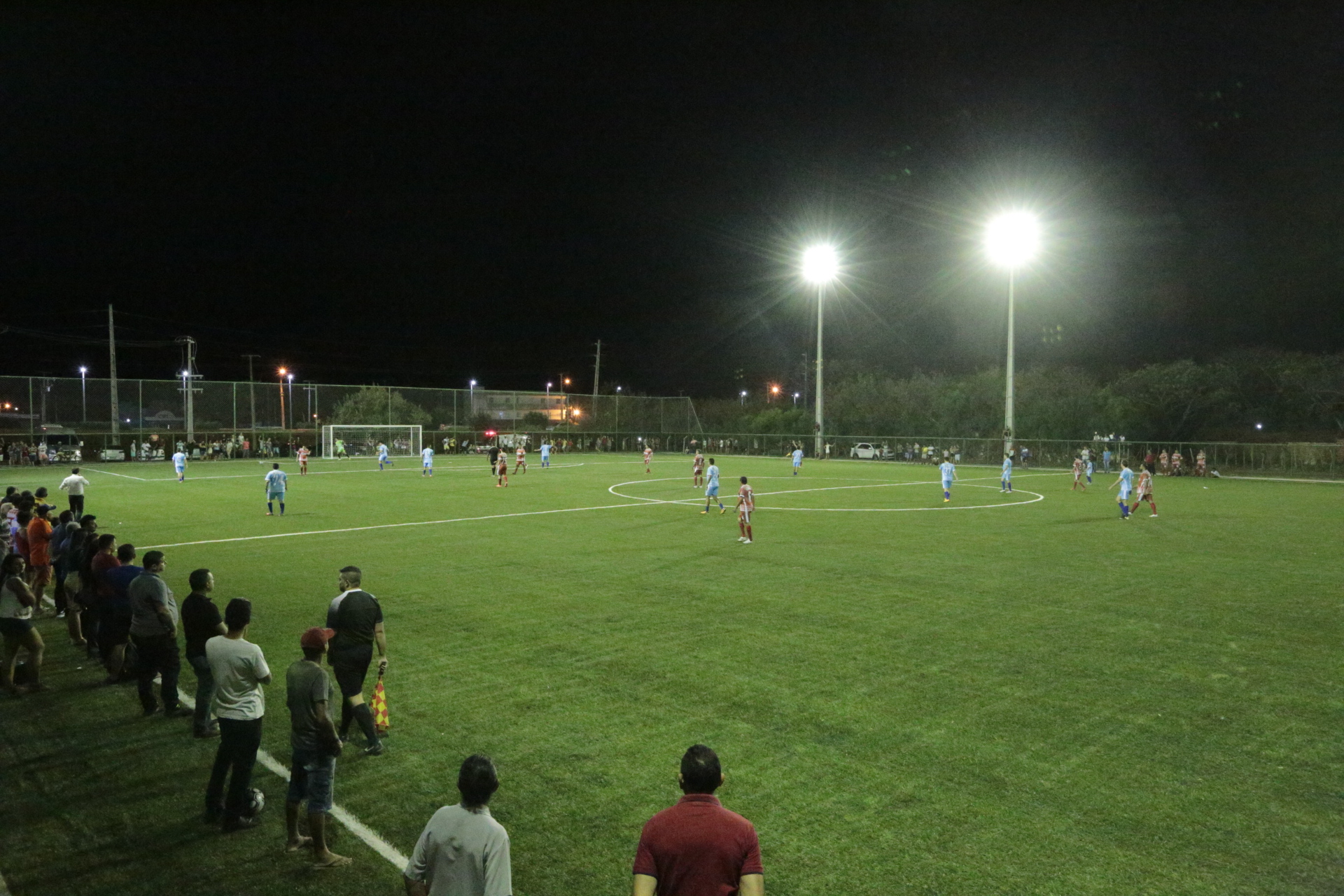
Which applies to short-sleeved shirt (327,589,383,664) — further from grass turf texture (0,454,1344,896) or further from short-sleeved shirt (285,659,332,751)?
short-sleeved shirt (285,659,332,751)

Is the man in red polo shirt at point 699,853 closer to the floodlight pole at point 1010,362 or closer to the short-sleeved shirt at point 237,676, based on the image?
the short-sleeved shirt at point 237,676

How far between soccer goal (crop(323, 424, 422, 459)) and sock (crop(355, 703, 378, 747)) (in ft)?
191

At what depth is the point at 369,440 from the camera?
66.6 metres

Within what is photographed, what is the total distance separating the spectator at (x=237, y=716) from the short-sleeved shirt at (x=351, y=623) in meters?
1.34

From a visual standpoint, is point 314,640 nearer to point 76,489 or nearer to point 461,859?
point 461,859

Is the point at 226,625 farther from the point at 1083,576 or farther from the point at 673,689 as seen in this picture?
the point at 1083,576

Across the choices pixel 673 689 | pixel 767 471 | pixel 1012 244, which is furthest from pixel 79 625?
pixel 1012 244

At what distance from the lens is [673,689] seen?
29.2ft

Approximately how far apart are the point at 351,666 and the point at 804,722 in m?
4.14

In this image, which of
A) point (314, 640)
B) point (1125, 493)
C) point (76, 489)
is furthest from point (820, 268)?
point (314, 640)

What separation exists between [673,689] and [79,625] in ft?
28.0

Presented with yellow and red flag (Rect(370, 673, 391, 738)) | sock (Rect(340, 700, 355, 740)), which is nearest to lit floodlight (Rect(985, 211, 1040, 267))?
yellow and red flag (Rect(370, 673, 391, 738))

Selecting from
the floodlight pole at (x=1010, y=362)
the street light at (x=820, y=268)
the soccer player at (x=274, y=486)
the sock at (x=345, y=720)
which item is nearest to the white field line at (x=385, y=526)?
the soccer player at (x=274, y=486)

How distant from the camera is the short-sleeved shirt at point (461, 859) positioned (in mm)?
3664
